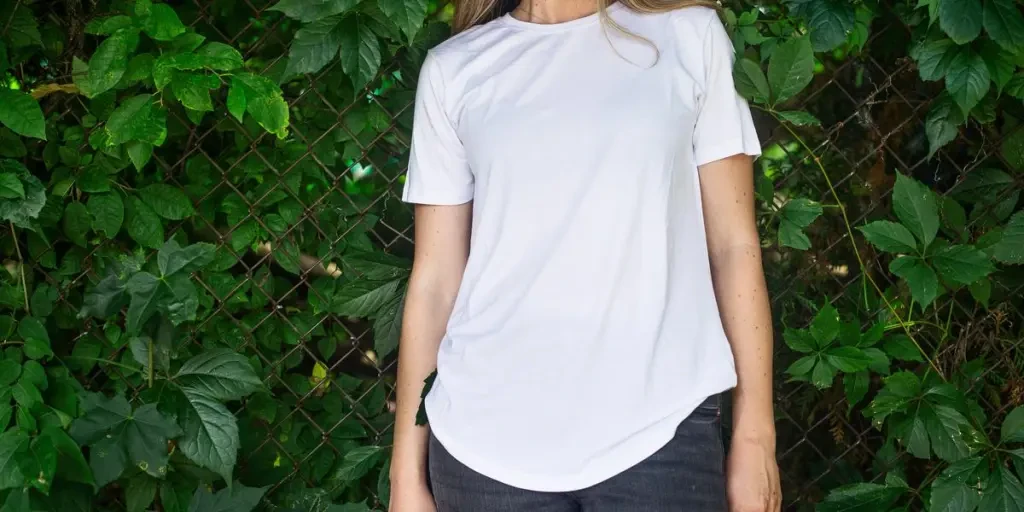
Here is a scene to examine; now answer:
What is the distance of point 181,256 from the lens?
174 cm

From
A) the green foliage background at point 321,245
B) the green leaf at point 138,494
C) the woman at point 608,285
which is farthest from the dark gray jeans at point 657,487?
the green leaf at point 138,494

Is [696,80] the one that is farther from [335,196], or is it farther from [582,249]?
[335,196]

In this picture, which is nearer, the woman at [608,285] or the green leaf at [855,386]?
the woman at [608,285]

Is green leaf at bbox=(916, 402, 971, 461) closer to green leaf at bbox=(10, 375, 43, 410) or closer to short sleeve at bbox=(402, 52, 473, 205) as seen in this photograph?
short sleeve at bbox=(402, 52, 473, 205)

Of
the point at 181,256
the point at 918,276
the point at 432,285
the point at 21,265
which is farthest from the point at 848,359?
the point at 21,265

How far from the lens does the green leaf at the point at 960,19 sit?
1.63 metres

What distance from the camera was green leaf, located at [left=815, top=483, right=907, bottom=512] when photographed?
1.83 metres

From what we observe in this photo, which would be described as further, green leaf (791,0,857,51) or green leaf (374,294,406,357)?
green leaf (374,294,406,357)

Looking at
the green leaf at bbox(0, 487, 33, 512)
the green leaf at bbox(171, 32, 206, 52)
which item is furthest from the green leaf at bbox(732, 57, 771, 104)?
the green leaf at bbox(0, 487, 33, 512)

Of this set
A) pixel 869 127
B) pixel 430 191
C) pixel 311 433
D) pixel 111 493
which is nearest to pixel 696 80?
pixel 430 191

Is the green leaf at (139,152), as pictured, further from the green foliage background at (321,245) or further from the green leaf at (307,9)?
the green leaf at (307,9)

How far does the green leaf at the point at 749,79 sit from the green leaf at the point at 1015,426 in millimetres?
714

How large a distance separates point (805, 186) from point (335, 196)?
3.35ft

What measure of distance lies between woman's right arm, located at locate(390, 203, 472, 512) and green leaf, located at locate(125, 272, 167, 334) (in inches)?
17.8
